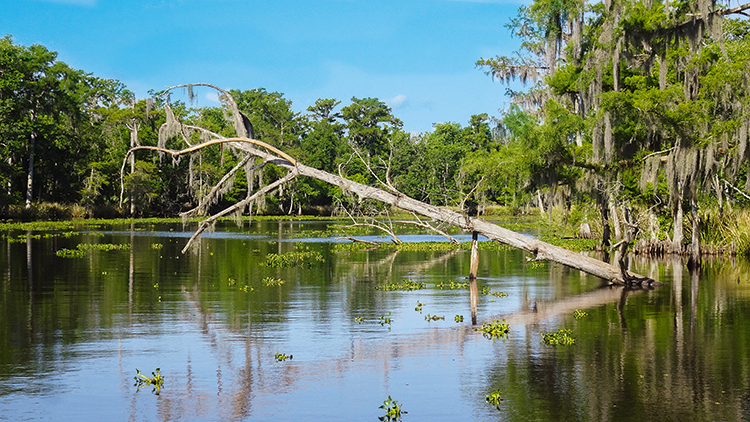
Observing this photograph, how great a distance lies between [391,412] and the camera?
7.95 meters

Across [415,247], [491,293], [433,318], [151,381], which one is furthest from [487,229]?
[415,247]

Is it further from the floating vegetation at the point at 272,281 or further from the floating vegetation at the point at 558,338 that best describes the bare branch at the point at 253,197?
the floating vegetation at the point at 558,338

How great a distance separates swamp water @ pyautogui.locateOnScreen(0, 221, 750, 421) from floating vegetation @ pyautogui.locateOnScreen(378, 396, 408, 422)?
13cm

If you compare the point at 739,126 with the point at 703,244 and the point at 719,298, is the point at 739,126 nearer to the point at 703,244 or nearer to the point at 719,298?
the point at 719,298

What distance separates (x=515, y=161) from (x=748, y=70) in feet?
28.0

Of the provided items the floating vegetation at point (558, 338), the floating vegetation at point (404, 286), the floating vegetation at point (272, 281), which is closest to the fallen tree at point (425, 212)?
the floating vegetation at point (404, 286)

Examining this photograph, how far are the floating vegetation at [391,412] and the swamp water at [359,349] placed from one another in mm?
129

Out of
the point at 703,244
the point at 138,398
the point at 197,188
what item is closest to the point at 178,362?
the point at 138,398

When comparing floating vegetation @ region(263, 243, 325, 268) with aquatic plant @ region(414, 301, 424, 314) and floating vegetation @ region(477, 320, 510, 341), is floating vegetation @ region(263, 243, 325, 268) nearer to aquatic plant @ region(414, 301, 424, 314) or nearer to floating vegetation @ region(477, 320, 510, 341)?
aquatic plant @ region(414, 301, 424, 314)

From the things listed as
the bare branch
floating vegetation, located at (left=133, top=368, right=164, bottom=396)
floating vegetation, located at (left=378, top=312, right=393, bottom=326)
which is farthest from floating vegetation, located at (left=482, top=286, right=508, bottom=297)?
floating vegetation, located at (left=133, top=368, right=164, bottom=396)

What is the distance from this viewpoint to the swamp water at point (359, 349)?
8344 millimetres

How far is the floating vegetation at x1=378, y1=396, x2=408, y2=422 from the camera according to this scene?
7.90 m

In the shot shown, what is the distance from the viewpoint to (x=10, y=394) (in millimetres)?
8539

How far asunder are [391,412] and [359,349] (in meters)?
3.60
